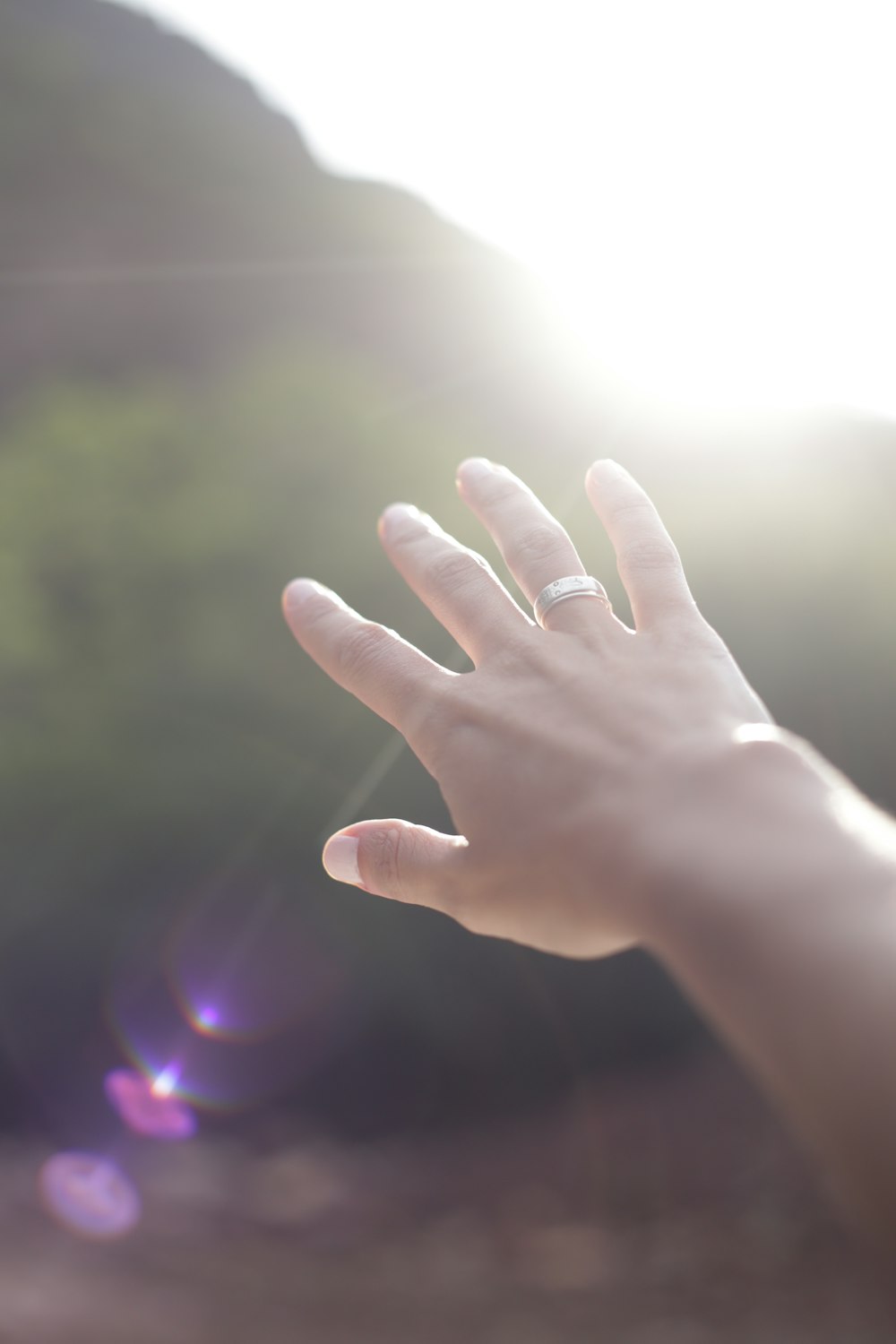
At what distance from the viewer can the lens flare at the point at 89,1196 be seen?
407 cm

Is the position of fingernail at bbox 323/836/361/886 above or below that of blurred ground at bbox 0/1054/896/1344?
above

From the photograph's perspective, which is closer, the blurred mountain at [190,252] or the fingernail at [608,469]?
the fingernail at [608,469]

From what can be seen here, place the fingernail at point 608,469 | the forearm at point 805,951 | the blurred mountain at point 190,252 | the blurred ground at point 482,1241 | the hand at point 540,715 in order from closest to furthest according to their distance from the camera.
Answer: the forearm at point 805,951, the hand at point 540,715, the fingernail at point 608,469, the blurred ground at point 482,1241, the blurred mountain at point 190,252

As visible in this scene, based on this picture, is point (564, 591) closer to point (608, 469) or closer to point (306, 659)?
point (608, 469)

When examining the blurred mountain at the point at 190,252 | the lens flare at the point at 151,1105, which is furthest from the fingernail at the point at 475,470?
the blurred mountain at the point at 190,252

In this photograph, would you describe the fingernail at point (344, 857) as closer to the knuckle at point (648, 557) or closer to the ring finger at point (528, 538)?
the ring finger at point (528, 538)

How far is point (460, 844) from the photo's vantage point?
41.9 inches

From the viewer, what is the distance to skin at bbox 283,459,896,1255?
0.67 m

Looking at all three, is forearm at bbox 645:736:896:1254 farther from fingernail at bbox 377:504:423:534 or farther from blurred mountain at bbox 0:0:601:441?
blurred mountain at bbox 0:0:601:441

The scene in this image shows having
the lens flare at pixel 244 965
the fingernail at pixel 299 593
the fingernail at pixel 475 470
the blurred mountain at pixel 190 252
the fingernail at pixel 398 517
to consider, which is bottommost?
the fingernail at pixel 299 593

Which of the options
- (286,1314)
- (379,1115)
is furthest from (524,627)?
(379,1115)

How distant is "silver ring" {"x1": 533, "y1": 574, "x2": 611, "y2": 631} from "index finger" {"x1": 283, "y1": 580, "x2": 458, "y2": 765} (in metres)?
0.16

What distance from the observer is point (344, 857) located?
120cm

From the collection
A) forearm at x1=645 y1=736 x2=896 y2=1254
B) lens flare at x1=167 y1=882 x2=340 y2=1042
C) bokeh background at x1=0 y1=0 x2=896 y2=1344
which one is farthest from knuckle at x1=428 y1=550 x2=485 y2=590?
lens flare at x1=167 y1=882 x2=340 y2=1042
